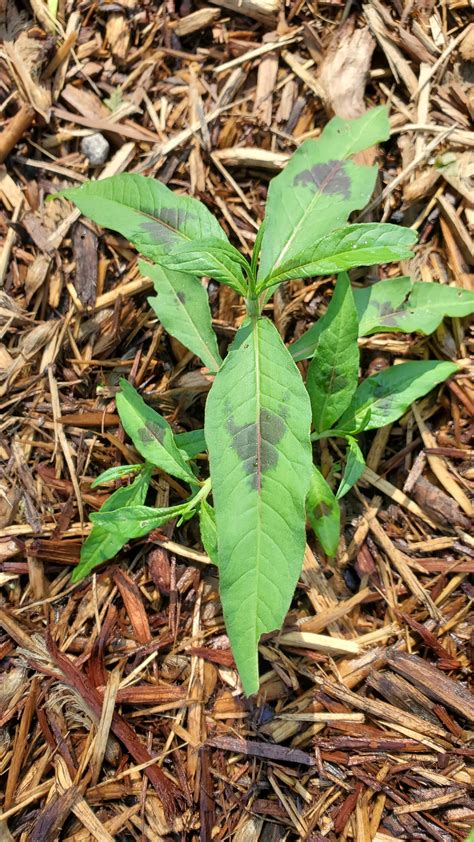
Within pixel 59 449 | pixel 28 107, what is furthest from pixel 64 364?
pixel 28 107

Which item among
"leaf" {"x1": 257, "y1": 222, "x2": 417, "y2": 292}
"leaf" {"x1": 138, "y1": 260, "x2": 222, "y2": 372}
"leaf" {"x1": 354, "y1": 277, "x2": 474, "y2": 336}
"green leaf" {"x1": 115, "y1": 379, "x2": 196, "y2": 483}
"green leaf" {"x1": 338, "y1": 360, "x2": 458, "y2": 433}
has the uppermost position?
"leaf" {"x1": 257, "y1": 222, "x2": 417, "y2": 292}

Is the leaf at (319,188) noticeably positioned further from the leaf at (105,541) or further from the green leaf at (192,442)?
the leaf at (105,541)

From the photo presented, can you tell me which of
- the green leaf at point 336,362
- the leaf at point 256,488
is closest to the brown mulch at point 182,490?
the green leaf at point 336,362

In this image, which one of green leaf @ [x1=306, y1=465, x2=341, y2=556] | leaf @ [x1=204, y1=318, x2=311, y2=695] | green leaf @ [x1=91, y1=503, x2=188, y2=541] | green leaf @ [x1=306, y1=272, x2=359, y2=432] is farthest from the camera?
green leaf @ [x1=306, y1=465, x2=341, y2=556]

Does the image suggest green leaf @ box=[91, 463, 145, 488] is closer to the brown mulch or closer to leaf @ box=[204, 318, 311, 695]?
the brown mulch

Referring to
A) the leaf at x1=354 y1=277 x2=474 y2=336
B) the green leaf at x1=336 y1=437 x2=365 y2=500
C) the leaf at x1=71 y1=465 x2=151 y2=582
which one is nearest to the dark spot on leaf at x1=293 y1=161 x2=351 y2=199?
the leaf at x1=354 y1=277 x2=474 y2=336

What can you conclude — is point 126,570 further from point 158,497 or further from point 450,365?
point 450,365
